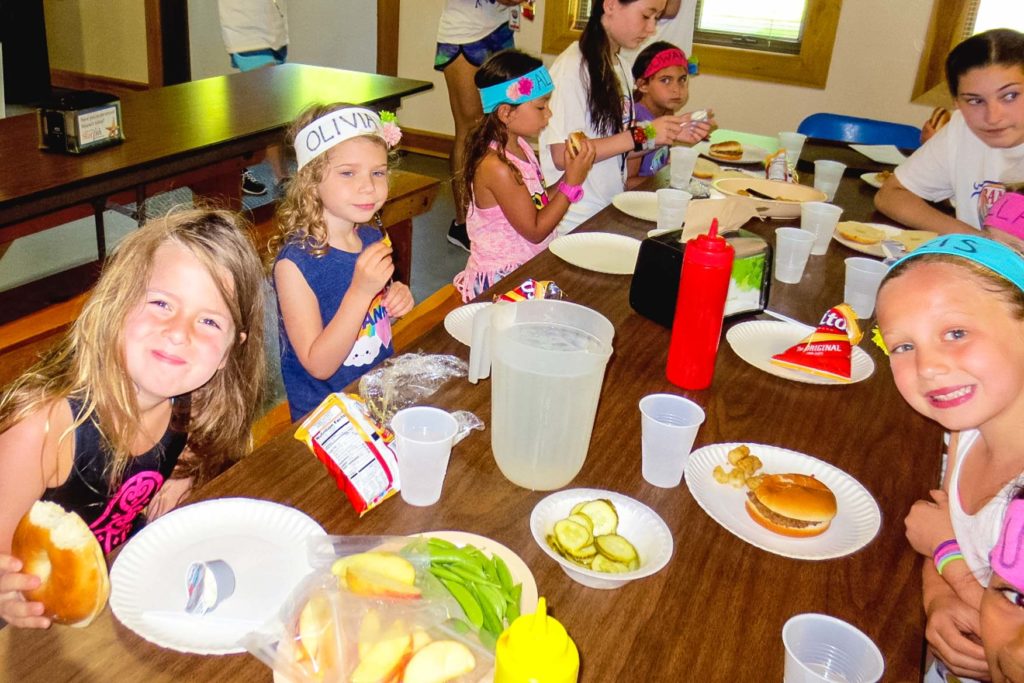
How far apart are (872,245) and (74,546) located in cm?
208

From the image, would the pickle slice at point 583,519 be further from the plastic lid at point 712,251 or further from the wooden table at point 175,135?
the wooden table at point 175,135

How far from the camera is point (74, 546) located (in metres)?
0.88

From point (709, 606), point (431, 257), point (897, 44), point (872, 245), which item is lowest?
point (431, 257)

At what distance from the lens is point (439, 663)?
0.76 meters

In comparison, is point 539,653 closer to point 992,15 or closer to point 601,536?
point 601,536

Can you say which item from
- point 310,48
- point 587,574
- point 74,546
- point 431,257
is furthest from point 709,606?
point 310,48

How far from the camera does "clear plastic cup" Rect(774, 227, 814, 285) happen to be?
197 centimetres

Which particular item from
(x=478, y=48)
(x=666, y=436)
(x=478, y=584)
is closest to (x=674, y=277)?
(x=666, y=436)

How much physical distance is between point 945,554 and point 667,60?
8.40 ft

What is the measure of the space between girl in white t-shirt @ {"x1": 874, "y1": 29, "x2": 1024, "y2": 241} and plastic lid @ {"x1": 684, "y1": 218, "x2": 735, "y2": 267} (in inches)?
47.2

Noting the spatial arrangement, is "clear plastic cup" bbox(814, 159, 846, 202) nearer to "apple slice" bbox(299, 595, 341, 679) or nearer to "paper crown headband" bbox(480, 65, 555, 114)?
"paper crown headband" bbox(480, 65, 555, 114)

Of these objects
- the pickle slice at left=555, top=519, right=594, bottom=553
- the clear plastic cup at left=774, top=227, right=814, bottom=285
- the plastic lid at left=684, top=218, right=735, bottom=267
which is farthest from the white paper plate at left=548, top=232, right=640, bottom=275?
the pickle slice at left=555, top=519, right=594, bottom=553

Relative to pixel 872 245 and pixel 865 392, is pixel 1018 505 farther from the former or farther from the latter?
pixel 872 245

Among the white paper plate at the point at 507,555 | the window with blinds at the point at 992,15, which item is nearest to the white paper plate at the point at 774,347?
the white paper plate at the point at 507,555
